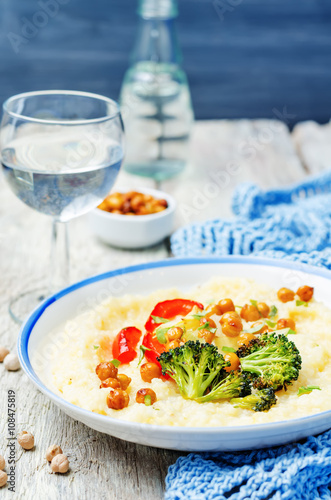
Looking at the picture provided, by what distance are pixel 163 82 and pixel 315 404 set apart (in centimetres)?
235

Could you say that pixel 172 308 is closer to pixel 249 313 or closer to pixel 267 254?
pixel 249 313

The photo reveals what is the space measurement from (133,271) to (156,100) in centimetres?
152

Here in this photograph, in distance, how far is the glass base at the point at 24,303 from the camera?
2128mm

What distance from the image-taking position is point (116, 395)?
4.73 feet

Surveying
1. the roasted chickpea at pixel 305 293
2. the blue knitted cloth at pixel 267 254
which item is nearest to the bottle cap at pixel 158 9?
the blue knitted cloth at pixel 267 254

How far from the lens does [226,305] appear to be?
1820 millimetres

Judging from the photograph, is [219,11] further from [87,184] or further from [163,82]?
[87,184]

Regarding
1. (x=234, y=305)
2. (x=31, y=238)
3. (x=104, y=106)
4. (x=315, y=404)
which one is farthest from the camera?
(x=31, y=238)

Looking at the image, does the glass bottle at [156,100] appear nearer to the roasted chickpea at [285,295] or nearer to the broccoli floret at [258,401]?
the roasted chickpea at [285,295]

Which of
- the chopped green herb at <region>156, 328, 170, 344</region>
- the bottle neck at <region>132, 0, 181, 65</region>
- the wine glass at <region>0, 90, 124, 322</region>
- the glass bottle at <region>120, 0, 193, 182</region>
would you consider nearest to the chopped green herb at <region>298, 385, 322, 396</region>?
the chopped green herb at <region>156, 328, 170, 344</region>

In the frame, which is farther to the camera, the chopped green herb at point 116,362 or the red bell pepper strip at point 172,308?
the red bell pepper strip at point 172,308

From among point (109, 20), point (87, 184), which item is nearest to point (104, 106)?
point (87, 184)

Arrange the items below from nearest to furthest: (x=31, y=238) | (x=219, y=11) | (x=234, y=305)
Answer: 1. (x=234, y=305)
2. (x=31, y=238)
3. (x=219, y=11)

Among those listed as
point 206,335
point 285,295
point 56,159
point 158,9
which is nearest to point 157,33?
point 158,9
